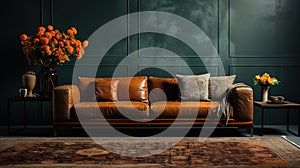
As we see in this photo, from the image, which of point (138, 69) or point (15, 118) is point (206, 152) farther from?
point (15, 118)

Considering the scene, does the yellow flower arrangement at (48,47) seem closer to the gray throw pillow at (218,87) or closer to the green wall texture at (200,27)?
the green wall texture at (200,27)

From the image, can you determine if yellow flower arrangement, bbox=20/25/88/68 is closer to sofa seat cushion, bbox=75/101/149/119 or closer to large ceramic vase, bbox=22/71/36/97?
large ceramic vase, bbox=22/71/36/97

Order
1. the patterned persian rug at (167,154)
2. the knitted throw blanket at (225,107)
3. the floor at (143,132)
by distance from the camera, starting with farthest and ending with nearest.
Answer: the floor at (143,132) < the knitted throw blanket at (225,107) < the patterned persian rug at (167,154)

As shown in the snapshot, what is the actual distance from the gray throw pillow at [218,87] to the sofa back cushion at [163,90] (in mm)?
458

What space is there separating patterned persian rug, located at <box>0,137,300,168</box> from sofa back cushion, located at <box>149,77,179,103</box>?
1010 mm

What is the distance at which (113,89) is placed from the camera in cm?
546

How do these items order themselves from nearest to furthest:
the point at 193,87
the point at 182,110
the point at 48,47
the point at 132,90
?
the point at 182,110, the point at 48,47, the point at 193,87, the point at 132,90

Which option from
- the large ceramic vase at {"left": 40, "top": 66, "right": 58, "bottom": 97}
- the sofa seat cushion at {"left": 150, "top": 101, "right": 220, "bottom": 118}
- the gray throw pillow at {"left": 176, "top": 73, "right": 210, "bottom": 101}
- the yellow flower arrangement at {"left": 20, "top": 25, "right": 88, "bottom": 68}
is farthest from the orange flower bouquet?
the large ceramic vase at {"left": 40, "top": 66, "right": 58, "bottom": 97}

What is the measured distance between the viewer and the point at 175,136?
16.7 ft

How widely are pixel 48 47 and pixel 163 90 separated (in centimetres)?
158

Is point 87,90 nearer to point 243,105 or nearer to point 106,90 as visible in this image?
point 106,90

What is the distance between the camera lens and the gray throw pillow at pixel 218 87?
17.6 ft

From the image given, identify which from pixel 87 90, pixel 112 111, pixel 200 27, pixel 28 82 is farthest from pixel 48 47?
pixel 200 27

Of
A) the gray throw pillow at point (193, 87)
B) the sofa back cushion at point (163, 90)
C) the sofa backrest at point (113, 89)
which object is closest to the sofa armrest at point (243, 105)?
the gray throw pillow at point (193, 87)
